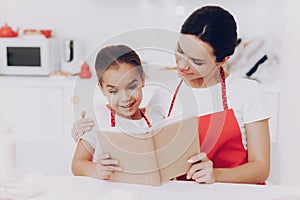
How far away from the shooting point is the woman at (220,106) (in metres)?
1.00

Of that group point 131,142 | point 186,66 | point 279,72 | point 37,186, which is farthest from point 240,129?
point 279,72

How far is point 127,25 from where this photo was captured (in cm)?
271

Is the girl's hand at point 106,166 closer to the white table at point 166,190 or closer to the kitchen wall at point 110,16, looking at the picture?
the white table at point 166,190

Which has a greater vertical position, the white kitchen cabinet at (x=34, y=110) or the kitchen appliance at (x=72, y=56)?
the kitchen appliance at (x=72, y=56)

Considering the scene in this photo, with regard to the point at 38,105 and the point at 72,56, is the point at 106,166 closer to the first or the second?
the point at 38,105

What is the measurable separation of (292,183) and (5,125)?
1599 mm

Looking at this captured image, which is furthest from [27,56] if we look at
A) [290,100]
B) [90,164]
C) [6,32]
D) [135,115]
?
[135,115]

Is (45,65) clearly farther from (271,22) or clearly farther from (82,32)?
(271,22)

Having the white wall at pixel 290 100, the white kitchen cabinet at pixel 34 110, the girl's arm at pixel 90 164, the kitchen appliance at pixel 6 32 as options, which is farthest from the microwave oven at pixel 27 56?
the girl's arm at pixel 90 164

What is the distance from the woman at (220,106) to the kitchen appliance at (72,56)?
159cm

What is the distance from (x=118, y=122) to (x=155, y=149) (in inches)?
3.7

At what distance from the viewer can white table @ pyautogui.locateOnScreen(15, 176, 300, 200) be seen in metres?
0.94

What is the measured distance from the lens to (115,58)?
0.89 m

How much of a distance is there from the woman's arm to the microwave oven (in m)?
Result: 1.69
